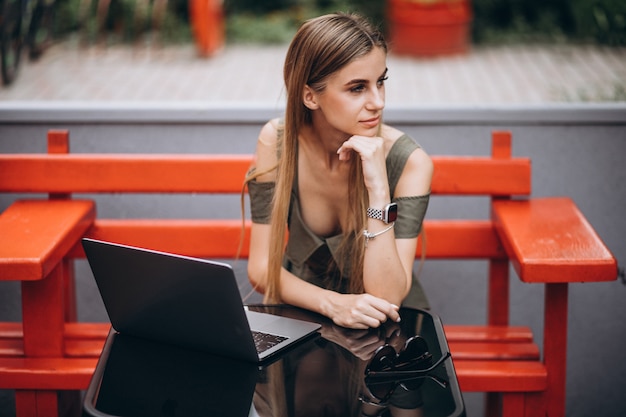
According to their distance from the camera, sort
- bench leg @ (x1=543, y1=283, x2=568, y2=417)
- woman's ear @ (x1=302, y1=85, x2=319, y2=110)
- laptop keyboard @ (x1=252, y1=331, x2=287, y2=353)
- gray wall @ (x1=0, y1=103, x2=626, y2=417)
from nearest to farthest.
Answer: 1. laptop keyboard @ (x1=252, y1=331, x2=287, y2=353)
2. woman's ear @ (x1=302, y1=85, x2=319, y2=110)
3. bench leg @ (x1=543, y1=283, x2=568, y2=417)
4. gray wall @ (x1=0, y1=103, x2=626, y2=417)

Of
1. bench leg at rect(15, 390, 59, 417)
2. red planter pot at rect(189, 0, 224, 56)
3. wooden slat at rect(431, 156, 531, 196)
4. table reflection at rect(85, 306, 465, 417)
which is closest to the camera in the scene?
table reflection at rect(85, 306, 465, 417)

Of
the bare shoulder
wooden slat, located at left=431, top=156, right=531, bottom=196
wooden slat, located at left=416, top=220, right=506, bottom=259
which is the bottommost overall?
wooden slat, located at left=416, top=220, right=506, bottom=259

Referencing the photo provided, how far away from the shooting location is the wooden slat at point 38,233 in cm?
247

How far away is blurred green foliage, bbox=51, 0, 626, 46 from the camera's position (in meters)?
7.99

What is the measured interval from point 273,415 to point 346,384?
0.20m

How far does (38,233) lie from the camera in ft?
9.07

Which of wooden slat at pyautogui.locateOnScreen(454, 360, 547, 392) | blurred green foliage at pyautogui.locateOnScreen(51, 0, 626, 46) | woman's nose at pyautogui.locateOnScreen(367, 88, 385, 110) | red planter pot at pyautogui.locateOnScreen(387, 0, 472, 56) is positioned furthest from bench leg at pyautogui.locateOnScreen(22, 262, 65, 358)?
red planter pot at pyautogui.locateOnScreen(387, 0, 472, 56)

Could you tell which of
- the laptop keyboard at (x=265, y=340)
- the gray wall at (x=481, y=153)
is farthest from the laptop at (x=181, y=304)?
the gray wall at (x=481, y=153)

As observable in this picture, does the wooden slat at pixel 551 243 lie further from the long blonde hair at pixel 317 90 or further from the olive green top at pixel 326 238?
the long blonde hair at pixel 317 90

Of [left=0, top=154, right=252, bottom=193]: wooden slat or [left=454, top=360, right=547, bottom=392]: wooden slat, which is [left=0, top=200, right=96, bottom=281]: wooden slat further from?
[left=454, top=360, right=547, bottom=392]: wooden slat

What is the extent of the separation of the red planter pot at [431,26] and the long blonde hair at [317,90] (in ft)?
18.0

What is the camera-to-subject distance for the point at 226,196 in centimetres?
383

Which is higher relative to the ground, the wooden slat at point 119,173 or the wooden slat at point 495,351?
the wooden slat at point 119,173

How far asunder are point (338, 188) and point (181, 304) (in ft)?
2.90
